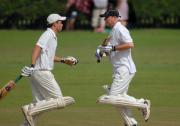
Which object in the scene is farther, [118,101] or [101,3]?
[101,3]

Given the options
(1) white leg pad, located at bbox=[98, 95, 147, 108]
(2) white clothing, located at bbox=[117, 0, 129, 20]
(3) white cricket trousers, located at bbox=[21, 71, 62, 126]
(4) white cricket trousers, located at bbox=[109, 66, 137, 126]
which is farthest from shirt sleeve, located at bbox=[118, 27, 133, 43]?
(2) white clothing, located at bbox=[117, 0, 129, 20]

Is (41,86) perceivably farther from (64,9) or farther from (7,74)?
(64,9)

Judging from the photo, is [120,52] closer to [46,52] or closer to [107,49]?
[107,49]

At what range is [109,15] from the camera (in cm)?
1430

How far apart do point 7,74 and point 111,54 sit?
9.34 m

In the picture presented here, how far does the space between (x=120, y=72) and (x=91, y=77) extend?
888 cm

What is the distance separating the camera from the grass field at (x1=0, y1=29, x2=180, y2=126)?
52.7ft

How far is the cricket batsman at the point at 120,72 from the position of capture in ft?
45.9

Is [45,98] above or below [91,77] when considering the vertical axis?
above

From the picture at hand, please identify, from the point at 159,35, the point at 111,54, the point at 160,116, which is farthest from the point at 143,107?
the point at 159,35

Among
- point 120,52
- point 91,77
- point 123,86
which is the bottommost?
point 91,77

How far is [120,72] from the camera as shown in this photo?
1412 centimetres

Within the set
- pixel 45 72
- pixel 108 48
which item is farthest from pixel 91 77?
pixel 108 48

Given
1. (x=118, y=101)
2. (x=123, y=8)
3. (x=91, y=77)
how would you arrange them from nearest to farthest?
1. (x=118, y=101)
2. (x=91, y=77)
3. (x=123, y=8)
